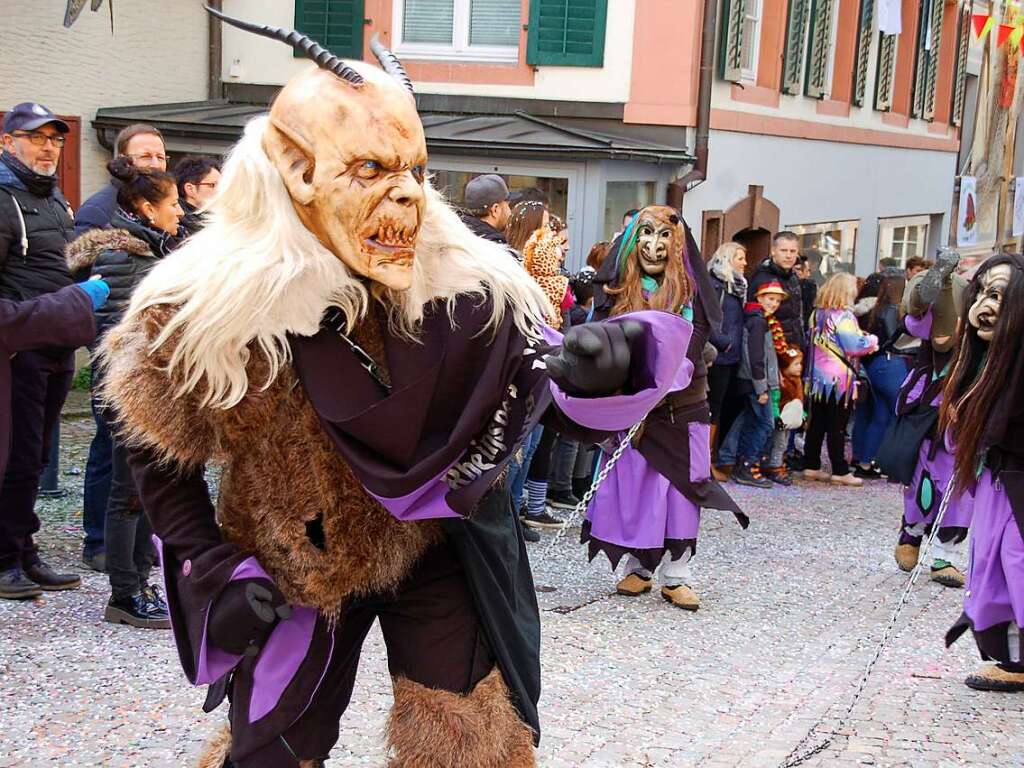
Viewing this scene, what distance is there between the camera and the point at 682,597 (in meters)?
6.47

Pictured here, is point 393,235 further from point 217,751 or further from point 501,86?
point 501,86

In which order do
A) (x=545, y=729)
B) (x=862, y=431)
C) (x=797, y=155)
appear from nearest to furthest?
(x=545, y=729) → (x=862, y=431) → (x=797, y=155)

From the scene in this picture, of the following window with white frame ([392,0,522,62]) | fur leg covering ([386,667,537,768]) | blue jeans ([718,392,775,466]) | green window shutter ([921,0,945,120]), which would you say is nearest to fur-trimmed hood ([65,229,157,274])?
fur leg covering ([386,667,537,768])

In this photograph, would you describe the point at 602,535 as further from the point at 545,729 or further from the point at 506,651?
the point at 506,651

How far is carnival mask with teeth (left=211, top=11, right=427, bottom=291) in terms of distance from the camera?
2.68 m

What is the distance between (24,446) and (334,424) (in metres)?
3.53

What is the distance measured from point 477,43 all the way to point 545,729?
9.66 m

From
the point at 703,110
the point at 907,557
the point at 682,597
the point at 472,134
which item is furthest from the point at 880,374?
the point at 682,597

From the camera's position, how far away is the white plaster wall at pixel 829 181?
1389 cm

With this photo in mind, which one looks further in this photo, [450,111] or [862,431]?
[450,111]

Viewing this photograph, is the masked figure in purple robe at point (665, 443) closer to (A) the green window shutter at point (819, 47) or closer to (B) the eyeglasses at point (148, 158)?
(B) the eyeglasses at point (148, 158)

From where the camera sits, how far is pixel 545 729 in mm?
4652

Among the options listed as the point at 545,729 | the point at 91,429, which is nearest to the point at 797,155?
the point at 91,429

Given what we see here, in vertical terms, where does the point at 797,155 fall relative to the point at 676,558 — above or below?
above
